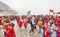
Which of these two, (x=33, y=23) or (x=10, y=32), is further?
(x=33, y=23)

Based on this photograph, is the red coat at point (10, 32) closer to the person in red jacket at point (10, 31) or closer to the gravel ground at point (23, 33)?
the person in red jacket at point (10, 31)

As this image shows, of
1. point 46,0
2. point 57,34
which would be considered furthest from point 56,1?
point 57,34

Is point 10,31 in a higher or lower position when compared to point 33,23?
lower

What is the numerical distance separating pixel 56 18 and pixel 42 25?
1.12ft

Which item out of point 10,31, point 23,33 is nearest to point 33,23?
point 23,33

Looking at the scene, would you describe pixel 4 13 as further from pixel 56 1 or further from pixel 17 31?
pixel 56 1

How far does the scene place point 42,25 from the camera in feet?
11.9

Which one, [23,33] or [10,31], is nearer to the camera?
[10,31]

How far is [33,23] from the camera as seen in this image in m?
3.62

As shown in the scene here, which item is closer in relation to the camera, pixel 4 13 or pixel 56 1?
pixel 4 13

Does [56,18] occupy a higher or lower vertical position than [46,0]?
lower

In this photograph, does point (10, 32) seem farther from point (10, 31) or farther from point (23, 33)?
point (23, 33)

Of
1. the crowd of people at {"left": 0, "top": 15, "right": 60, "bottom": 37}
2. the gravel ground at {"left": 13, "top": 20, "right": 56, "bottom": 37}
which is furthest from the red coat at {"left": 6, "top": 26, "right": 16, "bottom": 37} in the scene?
the gravel ground at {"left": 13, "top": 20, "right": 56, "bottom": 37}

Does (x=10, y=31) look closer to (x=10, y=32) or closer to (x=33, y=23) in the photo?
(x=10, y=32)
